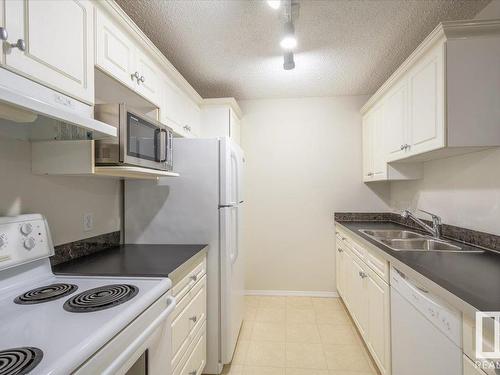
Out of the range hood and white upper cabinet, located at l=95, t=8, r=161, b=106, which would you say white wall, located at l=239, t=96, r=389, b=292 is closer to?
white upper cabinet, located at l=95, t=8, r=161, b=106

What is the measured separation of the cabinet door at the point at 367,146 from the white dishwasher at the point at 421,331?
5.29 feet

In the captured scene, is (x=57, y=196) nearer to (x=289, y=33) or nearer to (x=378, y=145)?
(x=289, y=33)

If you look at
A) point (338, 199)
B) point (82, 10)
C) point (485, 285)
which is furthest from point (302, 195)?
point (82, 10)

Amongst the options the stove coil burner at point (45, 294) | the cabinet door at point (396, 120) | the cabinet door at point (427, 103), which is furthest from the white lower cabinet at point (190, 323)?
the cabinet door at point (396, 120)

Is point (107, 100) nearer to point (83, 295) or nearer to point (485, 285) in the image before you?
point (83, 295)

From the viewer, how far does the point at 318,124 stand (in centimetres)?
325

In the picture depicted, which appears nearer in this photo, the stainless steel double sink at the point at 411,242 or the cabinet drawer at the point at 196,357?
the cabinet drawer at the point at 196,357

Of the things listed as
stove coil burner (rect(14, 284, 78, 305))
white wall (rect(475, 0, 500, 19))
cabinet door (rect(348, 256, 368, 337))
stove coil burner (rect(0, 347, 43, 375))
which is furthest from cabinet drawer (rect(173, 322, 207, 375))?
white wall (rect(475, 0, 500, 19))

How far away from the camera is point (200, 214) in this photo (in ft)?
6.16

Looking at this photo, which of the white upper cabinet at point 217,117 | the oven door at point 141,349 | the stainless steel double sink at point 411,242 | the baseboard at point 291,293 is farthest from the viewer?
the baseboard at point 291,293

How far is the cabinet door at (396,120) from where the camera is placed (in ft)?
6.79

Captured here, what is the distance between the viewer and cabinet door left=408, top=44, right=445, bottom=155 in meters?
1.56

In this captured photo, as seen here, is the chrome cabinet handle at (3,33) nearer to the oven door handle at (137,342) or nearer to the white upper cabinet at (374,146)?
the oven door handle at (137,342)

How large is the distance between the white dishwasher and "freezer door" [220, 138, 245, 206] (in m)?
1.18
